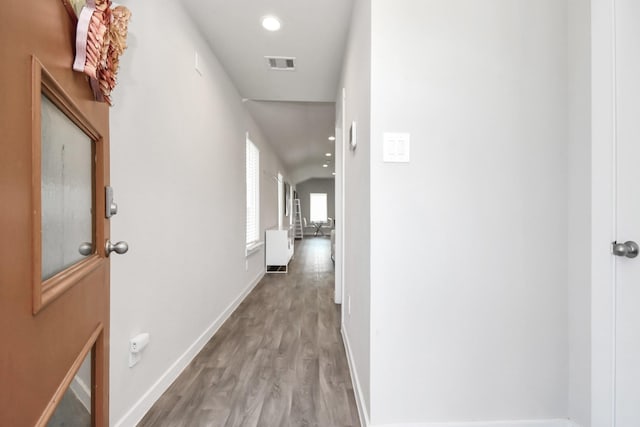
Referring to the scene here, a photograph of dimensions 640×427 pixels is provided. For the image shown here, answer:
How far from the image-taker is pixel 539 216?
1.30 m

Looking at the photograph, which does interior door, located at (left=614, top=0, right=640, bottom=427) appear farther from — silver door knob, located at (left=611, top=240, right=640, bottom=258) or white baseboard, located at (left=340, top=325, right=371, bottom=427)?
white baseboard, located at (left=340, top=325, right=371, bottom=427)

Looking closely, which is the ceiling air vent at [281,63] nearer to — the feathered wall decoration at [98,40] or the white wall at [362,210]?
the white wall at [362,210]

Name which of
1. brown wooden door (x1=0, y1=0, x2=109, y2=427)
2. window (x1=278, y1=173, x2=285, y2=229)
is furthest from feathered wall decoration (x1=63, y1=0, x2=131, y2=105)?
window (x1=278, y1=173, x2=285, y2=229)

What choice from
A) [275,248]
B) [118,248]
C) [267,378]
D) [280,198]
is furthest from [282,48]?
[280,198]

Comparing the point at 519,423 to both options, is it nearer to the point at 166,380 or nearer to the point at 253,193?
the point at 166,380

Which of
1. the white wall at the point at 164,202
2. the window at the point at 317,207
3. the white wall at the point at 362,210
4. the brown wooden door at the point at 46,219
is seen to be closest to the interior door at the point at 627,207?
the white wall at the point at 362,210

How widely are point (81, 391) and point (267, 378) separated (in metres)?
1.23

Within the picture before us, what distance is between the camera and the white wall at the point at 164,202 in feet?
4.39

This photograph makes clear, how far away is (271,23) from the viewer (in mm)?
2061

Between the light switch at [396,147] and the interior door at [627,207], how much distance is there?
31.2 inches

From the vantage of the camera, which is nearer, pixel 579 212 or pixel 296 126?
pixel 579 212

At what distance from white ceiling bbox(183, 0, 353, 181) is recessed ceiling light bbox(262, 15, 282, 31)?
0.03m

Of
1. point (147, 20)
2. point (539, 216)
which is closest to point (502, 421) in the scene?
point (539, 216)

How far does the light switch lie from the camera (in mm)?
1241
